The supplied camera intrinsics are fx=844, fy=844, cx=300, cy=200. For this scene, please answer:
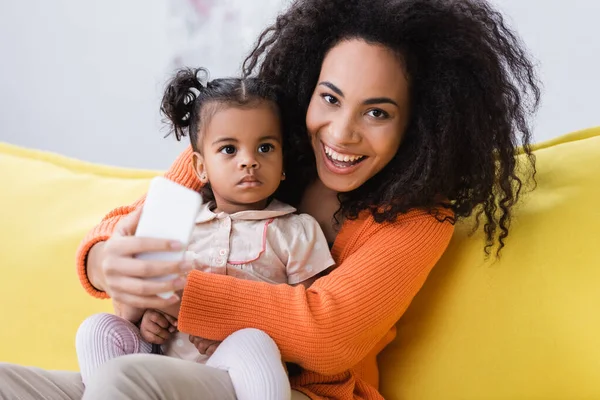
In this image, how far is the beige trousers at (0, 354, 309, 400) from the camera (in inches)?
38.7

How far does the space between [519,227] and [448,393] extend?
0.96 feet

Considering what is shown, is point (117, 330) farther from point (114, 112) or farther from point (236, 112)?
point (114, 112)

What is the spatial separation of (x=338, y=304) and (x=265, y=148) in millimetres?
279

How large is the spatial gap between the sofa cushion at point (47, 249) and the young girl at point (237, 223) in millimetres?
438

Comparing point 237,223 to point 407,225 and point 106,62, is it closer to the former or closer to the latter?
point 407,225

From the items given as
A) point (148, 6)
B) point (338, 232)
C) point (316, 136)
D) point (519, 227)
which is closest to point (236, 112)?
point (316, 136)

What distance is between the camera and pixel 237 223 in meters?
1.30

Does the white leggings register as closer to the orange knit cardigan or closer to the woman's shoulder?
the orange knit cardigan

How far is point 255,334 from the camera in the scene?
1.16 meters

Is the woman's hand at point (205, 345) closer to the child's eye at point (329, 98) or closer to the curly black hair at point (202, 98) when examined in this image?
the curly black hair at point (202, 98)

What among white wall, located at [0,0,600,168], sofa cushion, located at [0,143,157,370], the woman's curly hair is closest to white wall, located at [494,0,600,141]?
the woman's curly hair

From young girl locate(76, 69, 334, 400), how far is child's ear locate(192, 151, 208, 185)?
14 mm

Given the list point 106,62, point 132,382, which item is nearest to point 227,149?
point 132,382

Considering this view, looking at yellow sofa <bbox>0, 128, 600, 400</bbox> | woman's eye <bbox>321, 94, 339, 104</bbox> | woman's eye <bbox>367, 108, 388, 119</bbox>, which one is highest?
woman's eye <bbox>321, 94, 339, 104</bbox>
